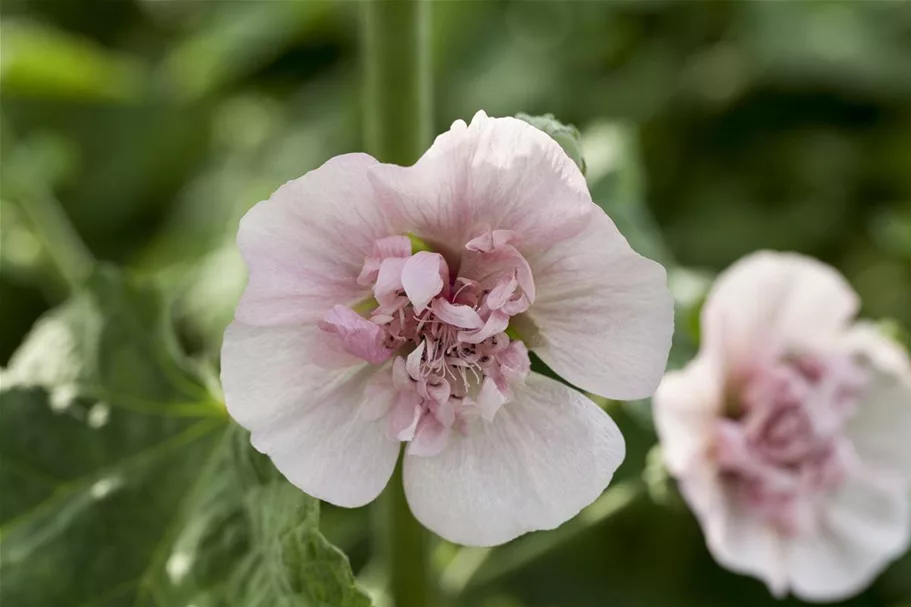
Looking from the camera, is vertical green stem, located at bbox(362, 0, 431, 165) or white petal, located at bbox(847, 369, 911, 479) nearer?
vertical green stem, located at bbox(362, 0, 431, 165)

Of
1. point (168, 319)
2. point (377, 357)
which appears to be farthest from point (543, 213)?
point (168, 319)

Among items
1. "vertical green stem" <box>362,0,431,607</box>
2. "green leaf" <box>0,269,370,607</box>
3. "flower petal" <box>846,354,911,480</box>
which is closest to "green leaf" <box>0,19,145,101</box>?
"green leaf" <box>0,269,370,607</box>

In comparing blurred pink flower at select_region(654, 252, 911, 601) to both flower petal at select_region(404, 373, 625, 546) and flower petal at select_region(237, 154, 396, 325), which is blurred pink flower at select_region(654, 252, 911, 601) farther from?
flower petal at select_region(237, 154, 396, 325)

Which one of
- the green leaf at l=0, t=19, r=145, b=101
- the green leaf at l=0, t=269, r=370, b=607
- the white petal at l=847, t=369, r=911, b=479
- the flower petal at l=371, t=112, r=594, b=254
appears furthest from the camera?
the green leaf at l=0, t=19, r=145, b=101

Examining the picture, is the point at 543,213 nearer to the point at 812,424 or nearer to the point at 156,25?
the point at 812,424

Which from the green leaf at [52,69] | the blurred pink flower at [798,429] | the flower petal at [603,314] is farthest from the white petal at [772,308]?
the green leaf at [52,69]

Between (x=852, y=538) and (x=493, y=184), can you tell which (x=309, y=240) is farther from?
(x=852, y=538)

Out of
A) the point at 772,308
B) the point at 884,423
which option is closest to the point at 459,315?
the point at 772,308
